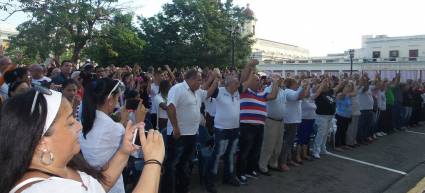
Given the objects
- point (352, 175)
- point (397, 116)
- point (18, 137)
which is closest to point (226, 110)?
point (352, 175)

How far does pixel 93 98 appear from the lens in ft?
11.3

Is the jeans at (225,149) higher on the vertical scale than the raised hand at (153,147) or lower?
lower

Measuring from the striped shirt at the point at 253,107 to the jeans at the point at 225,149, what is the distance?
1.36 ft

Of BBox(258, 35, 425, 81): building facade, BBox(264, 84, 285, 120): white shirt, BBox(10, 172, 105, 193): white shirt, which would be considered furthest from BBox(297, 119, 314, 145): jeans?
BBox(258, 35, 425, 81): building facade

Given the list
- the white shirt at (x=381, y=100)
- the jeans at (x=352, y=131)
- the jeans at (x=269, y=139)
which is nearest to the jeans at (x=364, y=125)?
the jeans at (x=352, y=131)

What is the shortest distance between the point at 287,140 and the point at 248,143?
150 cm

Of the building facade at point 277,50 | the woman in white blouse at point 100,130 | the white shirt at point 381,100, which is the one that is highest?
the building facade at point 277,50

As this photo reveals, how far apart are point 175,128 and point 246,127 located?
175 cm

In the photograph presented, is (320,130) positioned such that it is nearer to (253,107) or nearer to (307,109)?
(307,109)

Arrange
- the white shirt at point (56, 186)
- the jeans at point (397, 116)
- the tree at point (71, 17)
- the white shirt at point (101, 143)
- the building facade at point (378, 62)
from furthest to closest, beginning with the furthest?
1. the building facade at point (378, 62)
2. the tree at point (71, 17)
3. the jeans at point (397, 116)
4. the white shirt at point (101, 143)
5. the white shirt at point (56, 186)

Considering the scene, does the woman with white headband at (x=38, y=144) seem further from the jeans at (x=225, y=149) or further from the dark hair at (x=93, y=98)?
the jeans at (x=225, y=149)

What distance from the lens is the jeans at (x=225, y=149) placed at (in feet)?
21.2

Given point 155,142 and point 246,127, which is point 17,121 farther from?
point 246,127

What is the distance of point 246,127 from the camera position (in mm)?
6934
